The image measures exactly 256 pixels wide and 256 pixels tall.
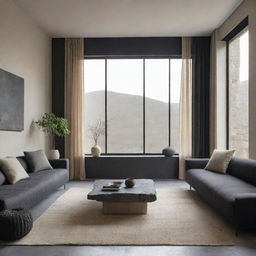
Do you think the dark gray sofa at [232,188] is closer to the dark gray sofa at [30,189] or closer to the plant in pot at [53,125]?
the dark gray sofa at [30,189]

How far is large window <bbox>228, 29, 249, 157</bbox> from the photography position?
5.96 metres

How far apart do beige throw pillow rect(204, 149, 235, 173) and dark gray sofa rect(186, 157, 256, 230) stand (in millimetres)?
86

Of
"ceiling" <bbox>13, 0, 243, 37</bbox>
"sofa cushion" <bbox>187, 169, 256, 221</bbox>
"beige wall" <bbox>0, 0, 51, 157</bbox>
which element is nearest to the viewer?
"sofa cushion" <bbox>187, 169, 256, 221</bbox>

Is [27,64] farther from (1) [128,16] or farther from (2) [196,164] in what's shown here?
(2) [196,164]

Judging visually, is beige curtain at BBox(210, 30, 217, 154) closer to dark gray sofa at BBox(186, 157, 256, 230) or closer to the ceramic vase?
dark gray sofa at BBox(186, 157, 256, 230)

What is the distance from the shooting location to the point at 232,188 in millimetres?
3850

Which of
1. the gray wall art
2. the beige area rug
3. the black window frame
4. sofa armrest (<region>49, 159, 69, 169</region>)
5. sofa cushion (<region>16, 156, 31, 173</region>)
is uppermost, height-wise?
the black window frame

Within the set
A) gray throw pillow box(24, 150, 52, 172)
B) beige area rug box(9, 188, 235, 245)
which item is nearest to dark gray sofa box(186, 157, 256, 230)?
beige area rug box(9, 188, 235, 245)

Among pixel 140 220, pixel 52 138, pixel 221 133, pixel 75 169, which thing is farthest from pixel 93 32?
pixel 140 220

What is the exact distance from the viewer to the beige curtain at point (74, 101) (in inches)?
292

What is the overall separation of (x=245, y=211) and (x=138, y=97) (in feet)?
17.3

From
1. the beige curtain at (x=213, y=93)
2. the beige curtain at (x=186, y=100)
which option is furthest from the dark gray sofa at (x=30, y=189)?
the beige curtain at (x=213, y=93)

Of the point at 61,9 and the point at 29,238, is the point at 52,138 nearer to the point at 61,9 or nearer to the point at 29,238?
the point at 61,9

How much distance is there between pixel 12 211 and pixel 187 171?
3.47 metres
